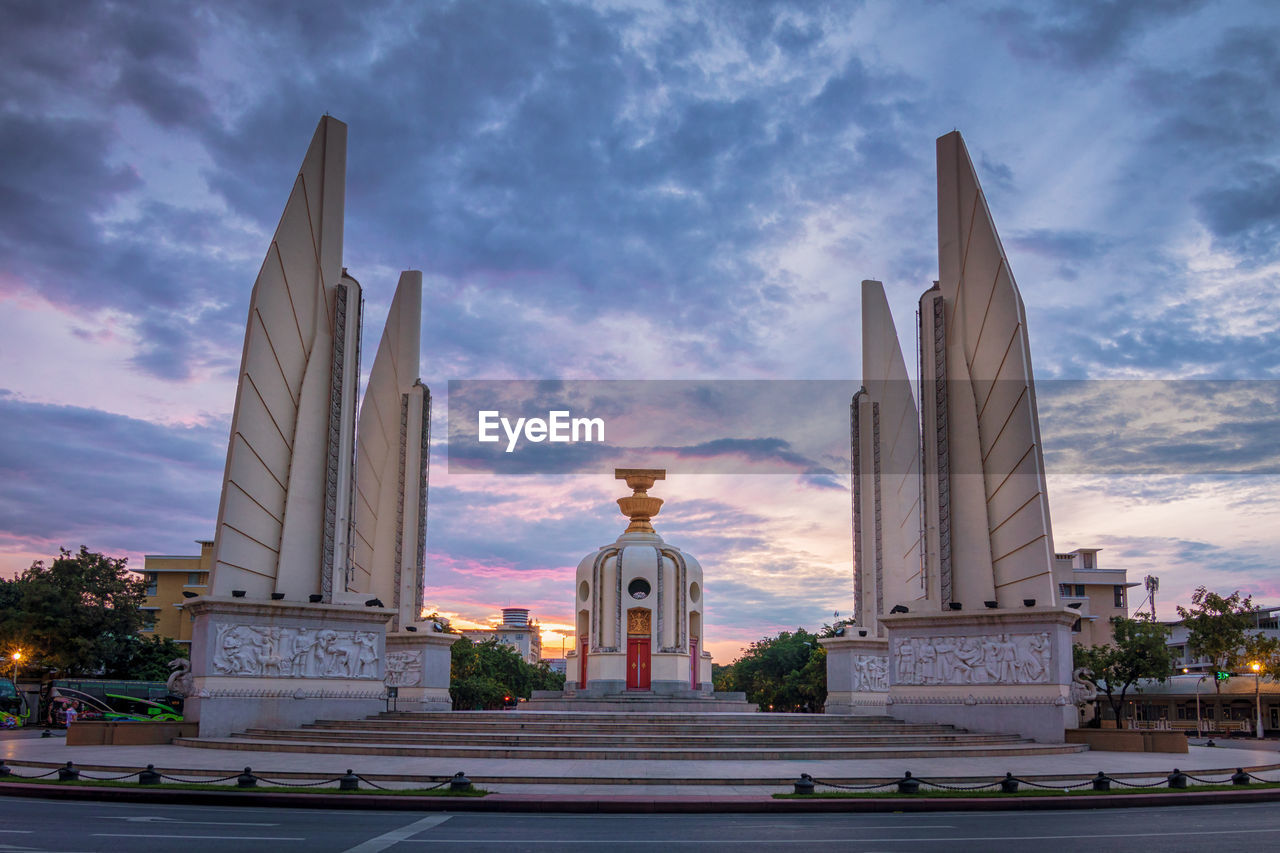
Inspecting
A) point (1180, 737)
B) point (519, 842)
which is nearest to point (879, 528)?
point (1180, 737)

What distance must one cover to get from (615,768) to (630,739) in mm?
3380

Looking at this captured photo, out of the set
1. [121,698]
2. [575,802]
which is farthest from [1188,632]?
[575,802]

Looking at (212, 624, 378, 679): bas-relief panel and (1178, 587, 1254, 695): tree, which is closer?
(212, 624, 378, 679): bas-relief panel

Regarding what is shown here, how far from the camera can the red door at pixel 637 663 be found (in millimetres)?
45406

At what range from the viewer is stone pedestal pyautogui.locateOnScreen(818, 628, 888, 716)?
34.7m

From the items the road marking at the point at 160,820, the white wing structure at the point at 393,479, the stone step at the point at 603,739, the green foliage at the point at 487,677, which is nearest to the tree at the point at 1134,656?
the stone step at the point at 603,739

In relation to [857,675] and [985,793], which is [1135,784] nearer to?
[985,793]

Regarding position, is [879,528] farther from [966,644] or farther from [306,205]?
[306,205]

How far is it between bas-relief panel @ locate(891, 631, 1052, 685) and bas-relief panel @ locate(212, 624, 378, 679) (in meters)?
13.8

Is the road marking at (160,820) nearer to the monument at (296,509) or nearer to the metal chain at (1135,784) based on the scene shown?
the metal chain at (1135,784)

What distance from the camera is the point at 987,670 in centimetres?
2422

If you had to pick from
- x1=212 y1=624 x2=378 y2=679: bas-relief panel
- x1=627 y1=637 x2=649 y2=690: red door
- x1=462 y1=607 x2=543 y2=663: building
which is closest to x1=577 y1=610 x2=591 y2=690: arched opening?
x1=627 y1=637 x2=649 y2=690: red door

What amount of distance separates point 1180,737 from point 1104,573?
5055cm

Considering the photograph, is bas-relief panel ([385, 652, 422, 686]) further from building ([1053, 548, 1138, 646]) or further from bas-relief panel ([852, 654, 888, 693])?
building ([1053, 548, 1138, 646])
